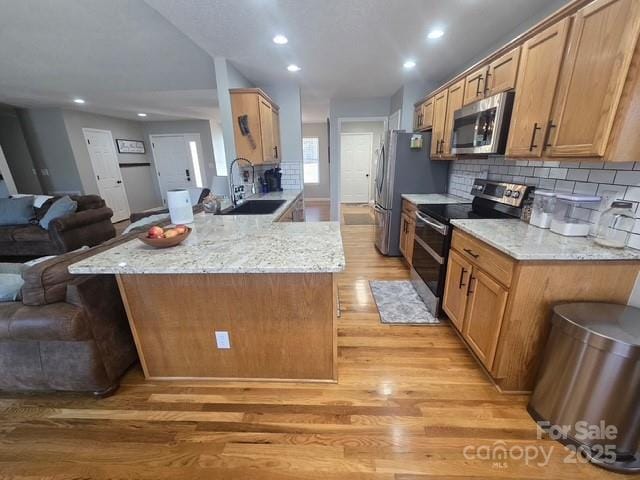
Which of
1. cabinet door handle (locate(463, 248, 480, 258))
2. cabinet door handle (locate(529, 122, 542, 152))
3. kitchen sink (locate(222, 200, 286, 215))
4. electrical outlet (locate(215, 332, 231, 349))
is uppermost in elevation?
cabinet door handle (locate(529, 122, 542, 152))

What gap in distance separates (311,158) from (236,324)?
24.8ft

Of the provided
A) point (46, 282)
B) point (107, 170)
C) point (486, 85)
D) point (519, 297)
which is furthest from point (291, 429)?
point (107, 170)

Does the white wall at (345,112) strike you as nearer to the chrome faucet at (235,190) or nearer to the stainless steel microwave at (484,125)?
the chrome faucet at (235,190)

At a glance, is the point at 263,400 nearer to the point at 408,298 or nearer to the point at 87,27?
the point at 408,298

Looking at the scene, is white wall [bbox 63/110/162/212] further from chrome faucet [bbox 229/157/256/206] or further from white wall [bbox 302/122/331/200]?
chrome faucet [bbox 229/157/256/206]

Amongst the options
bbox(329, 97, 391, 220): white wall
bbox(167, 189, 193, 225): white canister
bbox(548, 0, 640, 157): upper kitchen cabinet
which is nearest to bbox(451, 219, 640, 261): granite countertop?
bbox(548, 0, 640, 157): upper kitchen cabinet

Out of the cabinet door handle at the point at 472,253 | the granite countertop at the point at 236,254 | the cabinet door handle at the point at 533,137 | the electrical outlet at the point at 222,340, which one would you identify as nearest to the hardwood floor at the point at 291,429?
the electrical outlet at the point at 222,340

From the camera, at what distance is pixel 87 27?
250cm

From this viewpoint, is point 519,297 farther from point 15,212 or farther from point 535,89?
point 15,212

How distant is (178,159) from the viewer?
748 centimetres

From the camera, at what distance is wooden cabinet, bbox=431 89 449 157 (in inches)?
113

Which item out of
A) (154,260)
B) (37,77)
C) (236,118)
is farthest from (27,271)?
(37,77)

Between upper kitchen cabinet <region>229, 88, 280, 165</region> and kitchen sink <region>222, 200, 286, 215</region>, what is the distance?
55cm

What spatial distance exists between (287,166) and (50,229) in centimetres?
350
